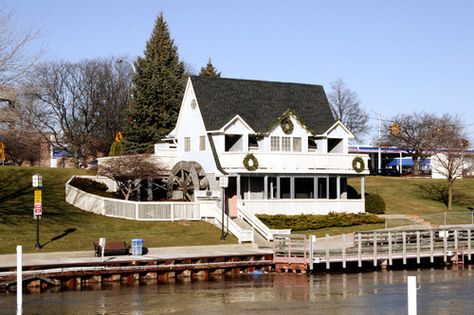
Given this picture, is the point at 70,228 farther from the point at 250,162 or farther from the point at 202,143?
the point at 202,143

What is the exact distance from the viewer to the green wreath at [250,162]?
59688 millimetres

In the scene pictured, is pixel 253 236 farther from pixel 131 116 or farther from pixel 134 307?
pixel 131 116

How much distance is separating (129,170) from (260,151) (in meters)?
9.27

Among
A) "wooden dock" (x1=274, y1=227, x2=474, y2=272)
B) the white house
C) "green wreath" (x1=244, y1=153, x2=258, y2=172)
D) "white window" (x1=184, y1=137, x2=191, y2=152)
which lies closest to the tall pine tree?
the white house

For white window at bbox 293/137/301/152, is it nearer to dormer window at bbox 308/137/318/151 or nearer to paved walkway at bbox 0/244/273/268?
dormer window at bbox 308/137/318/151

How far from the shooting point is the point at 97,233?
2028 inches

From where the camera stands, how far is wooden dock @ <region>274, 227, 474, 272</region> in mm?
Answer: 46250

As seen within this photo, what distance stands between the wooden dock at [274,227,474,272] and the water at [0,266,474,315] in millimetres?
1341

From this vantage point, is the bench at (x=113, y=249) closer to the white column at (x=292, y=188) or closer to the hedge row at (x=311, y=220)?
the hedge row at (x=311, y=220)

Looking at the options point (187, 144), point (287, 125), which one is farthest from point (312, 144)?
point (187, 144)

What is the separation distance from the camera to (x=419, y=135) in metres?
101

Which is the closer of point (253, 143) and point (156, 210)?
point (156, 210)

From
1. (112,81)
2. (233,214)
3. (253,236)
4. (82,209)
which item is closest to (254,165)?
(233,214)

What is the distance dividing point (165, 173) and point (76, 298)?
2651 centimetres
